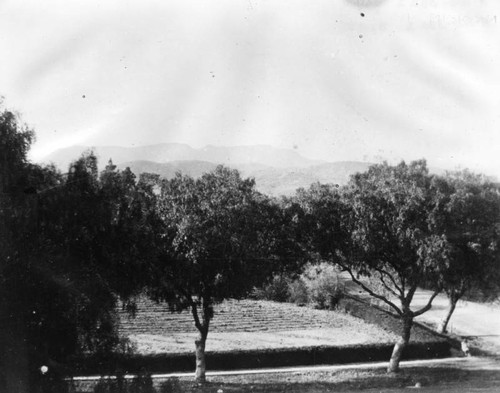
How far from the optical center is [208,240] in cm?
2203

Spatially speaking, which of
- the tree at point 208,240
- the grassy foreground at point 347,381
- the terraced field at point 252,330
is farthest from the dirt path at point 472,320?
the tree at point 208,240

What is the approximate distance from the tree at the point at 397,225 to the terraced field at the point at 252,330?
8.06m

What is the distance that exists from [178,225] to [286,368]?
1090cm

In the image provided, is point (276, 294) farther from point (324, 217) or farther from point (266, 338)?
point (324, 217)

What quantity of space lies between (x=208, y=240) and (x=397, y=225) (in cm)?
854

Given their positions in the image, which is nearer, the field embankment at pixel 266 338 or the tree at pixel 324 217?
the tree at pixel 324 217

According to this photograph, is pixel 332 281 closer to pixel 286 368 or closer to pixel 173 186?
pixel 286 368

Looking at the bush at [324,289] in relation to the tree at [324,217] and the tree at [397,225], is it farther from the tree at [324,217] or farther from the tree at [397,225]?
the tree at [324,217]

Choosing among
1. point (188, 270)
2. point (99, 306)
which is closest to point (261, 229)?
point (188, 270)

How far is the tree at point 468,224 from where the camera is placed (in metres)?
22.3

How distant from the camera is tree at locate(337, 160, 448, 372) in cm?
2248

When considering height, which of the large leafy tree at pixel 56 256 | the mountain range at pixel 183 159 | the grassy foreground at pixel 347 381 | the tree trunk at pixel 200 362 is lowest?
the grassy foreground at pixel 347 381

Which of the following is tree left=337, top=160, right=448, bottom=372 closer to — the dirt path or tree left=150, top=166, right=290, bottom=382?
tree left=150, top=166, right=290, bottom=382

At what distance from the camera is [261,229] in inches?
949
